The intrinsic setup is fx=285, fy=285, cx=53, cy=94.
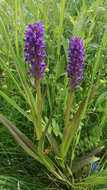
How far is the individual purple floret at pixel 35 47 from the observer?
684 millimetres

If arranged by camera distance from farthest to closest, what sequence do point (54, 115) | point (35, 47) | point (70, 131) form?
point (54, 115) < point (70, 131) < point (35, 47)

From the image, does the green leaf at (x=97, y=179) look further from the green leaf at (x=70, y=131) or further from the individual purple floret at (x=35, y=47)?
the individual purple floret at (x=35, y=47)

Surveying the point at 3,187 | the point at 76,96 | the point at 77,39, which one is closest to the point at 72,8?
the point at 76,96

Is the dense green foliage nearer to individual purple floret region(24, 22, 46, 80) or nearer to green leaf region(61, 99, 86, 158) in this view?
green leaf region(61, 99, 86, 158)

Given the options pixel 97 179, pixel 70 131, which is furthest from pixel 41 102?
pixel 97 179

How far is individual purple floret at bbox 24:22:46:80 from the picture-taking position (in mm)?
684

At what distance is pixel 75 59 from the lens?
69 centimetres

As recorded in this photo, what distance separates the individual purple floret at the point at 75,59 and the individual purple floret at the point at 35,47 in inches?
2.8

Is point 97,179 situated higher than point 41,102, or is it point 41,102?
point 41,102

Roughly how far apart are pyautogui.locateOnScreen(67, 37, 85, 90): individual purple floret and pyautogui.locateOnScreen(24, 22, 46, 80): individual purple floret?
0.24 feet

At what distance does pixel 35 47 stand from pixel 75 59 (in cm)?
10

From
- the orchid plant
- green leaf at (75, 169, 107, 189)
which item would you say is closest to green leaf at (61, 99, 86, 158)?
the orchid plant

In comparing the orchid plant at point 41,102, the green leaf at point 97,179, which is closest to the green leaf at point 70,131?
the orchid plant at point 41,102

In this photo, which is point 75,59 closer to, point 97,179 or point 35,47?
point 35,47
